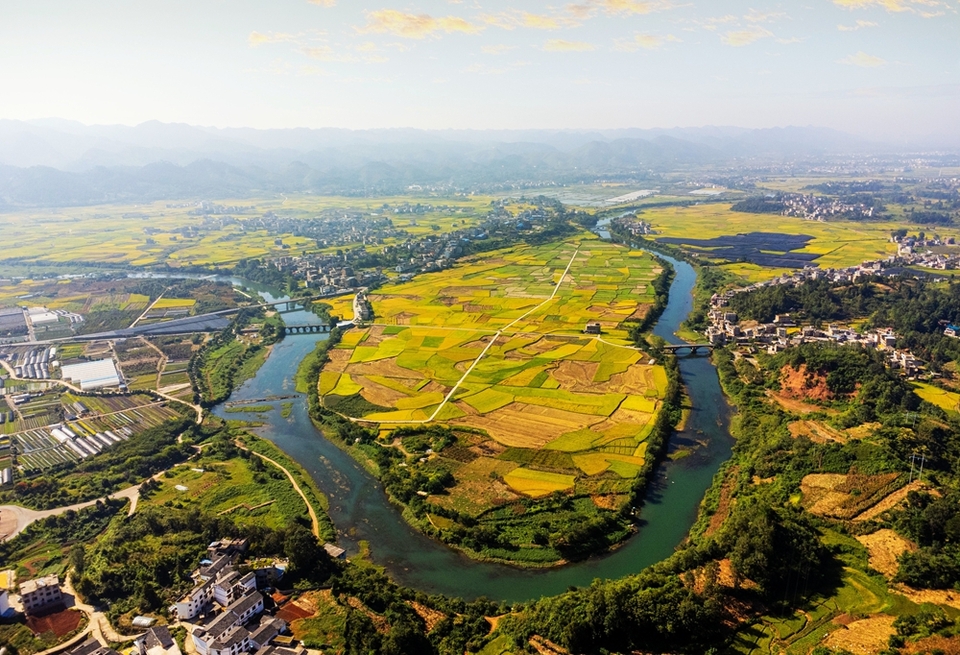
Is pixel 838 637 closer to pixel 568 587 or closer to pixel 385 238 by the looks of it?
pixel 568 587

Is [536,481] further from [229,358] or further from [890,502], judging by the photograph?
[229,358]

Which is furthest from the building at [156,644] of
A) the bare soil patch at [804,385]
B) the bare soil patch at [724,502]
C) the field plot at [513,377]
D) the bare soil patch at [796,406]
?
the bare soil patch at [804,385]

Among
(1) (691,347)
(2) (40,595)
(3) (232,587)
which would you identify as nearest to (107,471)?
(2) (40,595)

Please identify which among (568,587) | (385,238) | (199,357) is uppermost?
(385,238)

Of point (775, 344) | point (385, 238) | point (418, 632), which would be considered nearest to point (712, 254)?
point (775, 344)

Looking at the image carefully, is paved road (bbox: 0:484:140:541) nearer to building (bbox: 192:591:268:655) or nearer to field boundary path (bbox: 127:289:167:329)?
building (bbox: 192:591:268:655)
